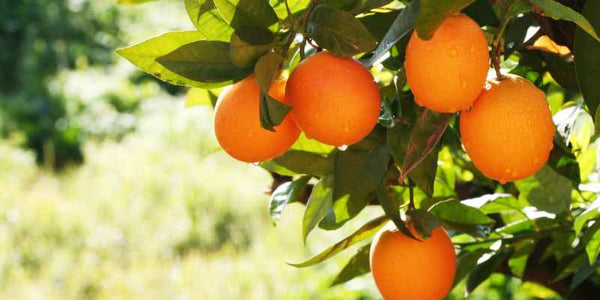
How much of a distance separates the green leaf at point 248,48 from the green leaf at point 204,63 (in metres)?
0.02

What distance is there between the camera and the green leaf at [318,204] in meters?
0.68

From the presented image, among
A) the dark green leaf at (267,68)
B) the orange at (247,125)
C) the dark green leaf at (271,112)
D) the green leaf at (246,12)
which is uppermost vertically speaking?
the green leaf at (246,12)

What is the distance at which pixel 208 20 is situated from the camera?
0.55 m

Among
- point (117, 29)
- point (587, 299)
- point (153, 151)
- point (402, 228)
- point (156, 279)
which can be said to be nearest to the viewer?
point (402, 228)

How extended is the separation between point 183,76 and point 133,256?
3.04 metres

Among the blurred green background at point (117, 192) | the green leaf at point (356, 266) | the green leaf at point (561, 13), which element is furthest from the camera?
the blurred green background at point (117, 192)

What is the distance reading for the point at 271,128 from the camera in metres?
0.49

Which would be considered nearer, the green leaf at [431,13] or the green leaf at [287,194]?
the green leaf at [431,13]

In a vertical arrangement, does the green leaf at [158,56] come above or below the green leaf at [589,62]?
below

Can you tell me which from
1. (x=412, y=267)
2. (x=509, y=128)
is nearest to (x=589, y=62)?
(x=509, y=128)

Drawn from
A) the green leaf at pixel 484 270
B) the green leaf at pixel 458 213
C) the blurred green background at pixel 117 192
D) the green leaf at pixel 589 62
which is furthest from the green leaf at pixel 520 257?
the blurred green background at pixel 117 192

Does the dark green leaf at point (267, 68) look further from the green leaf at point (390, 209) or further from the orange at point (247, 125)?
the green leaf at point (390, 209)

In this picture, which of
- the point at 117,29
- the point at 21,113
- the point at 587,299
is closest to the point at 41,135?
the point at 21,113

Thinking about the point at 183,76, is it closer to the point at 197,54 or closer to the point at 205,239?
the point at 197,54
